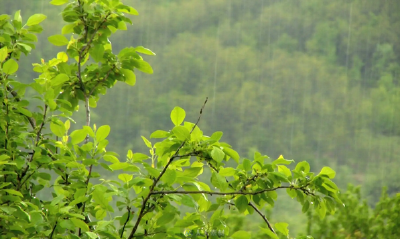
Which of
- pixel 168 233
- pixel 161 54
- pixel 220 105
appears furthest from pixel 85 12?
pixel 161 54

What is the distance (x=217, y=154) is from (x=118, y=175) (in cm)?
26

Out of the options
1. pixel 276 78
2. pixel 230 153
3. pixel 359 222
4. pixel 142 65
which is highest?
pixel 142 65

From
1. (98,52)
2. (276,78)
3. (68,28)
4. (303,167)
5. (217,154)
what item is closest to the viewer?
(217,154)

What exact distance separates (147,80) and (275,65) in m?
6.40

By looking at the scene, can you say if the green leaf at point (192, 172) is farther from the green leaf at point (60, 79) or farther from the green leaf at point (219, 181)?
the green leaf at point (60, 79)

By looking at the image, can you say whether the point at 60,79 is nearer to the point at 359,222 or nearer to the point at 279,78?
the point at 359,222

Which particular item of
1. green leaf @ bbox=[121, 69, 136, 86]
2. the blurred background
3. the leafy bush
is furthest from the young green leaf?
the blurred background

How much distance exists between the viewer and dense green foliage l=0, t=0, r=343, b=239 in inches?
30.1

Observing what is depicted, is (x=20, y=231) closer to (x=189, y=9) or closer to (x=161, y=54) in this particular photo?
(x=161, y=54)

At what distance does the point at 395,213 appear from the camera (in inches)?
150

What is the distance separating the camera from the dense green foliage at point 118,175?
30.1 inches

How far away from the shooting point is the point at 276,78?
22.7 meters

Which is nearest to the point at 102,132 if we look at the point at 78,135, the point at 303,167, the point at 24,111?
the point at 78,135

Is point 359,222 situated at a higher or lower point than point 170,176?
lower
